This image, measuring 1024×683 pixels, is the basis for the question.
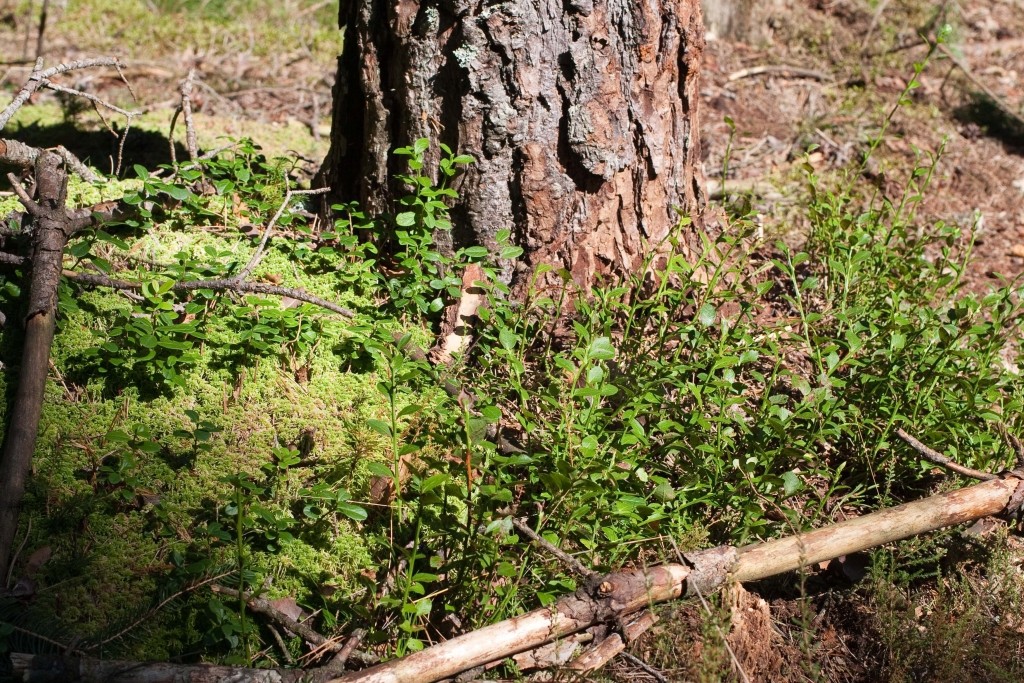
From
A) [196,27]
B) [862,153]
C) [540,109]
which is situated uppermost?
[540,109]

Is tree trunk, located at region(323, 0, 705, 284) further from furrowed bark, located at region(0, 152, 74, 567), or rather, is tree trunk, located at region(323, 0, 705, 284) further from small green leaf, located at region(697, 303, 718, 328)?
furrowed bark, located at region(0, 152, 74, 567)

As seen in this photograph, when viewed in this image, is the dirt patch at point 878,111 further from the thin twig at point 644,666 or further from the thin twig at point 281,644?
the thin twig at point 281,644

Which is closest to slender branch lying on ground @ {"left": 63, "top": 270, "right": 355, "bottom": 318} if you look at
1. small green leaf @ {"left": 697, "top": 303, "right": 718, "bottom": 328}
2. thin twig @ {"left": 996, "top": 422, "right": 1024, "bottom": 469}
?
small green leaf @ {"left": 697, "top": 303, "right": 718, "bottom": 328}

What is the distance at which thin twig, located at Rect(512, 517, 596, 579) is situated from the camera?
8.94 ft

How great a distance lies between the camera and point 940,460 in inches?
124

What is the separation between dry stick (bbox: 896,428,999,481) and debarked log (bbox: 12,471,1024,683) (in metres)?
0.03

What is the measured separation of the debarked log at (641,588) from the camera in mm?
2340

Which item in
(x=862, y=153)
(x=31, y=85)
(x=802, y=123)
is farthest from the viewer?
(x=802, y=123)

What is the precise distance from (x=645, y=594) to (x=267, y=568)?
1228mm

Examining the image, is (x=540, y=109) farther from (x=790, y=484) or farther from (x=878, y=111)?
(x=878, y=111)

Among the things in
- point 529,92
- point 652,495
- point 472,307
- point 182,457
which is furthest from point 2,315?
point 652,495

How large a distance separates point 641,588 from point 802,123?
380 centimetres

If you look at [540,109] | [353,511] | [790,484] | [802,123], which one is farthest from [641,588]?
[802,123]

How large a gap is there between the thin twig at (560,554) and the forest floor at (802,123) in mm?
294
